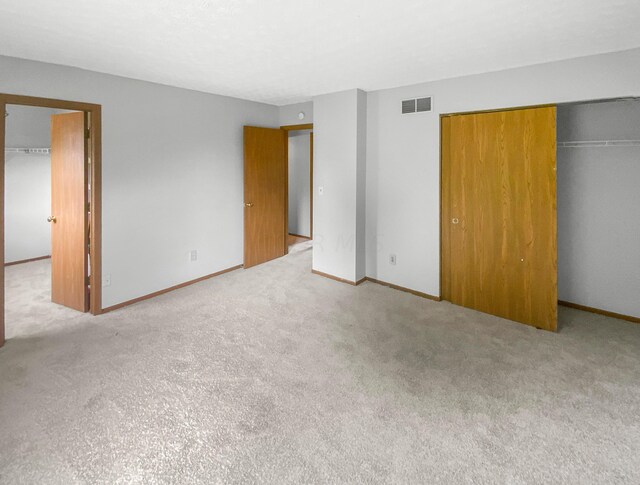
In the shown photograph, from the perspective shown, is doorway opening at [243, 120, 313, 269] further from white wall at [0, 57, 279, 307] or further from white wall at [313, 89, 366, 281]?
white wall at [313, 89, 366, 281]

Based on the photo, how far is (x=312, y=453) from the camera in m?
1.88

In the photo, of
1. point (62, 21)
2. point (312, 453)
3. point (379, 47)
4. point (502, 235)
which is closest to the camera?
point (312, 453)

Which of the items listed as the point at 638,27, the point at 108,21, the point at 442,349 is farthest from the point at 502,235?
the point at 108,21

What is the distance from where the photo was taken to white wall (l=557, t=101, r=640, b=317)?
338 centimetres

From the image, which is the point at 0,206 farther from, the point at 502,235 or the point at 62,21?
the point at 502,235

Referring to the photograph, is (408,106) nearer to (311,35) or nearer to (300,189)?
(311,35)

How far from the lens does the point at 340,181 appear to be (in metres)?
4.62

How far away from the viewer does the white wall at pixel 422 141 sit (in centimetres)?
307

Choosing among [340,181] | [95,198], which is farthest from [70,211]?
[340,181]

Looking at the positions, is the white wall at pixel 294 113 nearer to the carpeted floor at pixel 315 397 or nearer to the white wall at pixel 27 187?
the carpeted floor at pixel 315 397

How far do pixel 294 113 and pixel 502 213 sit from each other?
333cm

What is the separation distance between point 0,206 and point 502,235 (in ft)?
14.3

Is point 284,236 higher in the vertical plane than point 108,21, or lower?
lower

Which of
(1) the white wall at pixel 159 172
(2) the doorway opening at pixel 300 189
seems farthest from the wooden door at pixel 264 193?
(2) the doorway opening at pixel 300 189
